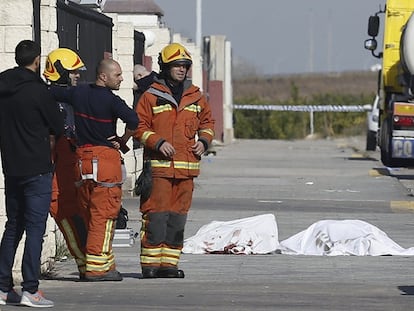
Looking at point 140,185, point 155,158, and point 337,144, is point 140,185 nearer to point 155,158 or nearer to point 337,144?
point 155,158

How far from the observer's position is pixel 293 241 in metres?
14.1

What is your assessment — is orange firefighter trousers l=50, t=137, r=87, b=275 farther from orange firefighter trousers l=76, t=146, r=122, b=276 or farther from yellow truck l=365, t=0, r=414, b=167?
yellow truck l=365, t=0, r=414, b=167

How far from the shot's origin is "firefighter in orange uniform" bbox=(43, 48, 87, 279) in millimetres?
11383

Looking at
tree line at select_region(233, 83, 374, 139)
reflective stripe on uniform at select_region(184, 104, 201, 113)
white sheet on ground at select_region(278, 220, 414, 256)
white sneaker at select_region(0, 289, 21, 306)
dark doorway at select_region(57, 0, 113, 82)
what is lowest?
tree line at select_region(233, 83, 374, 139)

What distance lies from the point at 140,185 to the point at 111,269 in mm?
756

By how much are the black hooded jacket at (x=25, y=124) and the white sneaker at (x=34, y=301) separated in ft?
2.92

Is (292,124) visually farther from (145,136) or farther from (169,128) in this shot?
(145,136)

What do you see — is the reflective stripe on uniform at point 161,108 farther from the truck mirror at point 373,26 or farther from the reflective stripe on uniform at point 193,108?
the truck mirror at point 373,26

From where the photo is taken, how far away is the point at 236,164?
1248 inches

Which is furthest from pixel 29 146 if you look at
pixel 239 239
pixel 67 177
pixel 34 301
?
pixel 239 239

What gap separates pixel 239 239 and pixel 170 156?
2.60 meters

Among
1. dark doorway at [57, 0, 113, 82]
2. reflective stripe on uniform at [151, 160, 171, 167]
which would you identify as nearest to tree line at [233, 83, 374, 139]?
dark doorway at [57, 0, 113, 82]

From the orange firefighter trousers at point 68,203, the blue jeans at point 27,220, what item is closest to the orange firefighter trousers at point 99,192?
the orange firefighter trousers at point 68,203

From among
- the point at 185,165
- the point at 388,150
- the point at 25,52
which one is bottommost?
the point at 388,150
